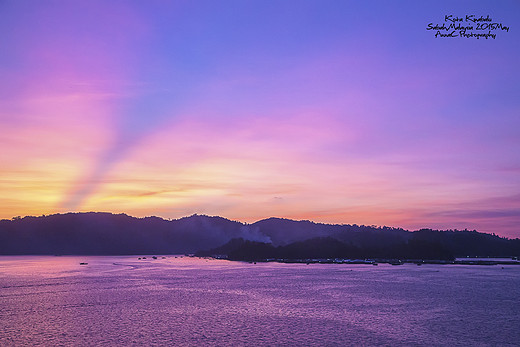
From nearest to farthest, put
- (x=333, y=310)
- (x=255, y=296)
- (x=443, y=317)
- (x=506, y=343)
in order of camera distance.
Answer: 1. (x=506, y=343)
2. (x=443, y=317)
3. (x=333, y=310)
4. (x=255, y=296)

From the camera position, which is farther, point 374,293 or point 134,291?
point 134,291

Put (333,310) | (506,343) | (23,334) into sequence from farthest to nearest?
1. (333,310)
2. (23,334)
3. (506,343)

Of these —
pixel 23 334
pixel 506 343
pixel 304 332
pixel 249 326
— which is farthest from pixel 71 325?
pixel 506 343

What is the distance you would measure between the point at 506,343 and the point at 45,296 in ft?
241

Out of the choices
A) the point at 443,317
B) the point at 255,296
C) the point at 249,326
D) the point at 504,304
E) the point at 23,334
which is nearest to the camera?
the point at 23,334

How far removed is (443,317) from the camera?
55062mm

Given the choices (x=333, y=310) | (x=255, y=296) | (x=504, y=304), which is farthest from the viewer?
(x=255, y=296)

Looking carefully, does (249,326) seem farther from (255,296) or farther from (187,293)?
(187,293)

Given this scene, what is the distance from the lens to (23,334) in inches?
1788

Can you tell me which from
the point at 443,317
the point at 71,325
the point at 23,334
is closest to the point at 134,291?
the point at 71,325

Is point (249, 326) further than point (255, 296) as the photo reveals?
No

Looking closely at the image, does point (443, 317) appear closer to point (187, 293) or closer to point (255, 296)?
point (255, 296)

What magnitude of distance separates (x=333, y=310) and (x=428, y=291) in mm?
34373

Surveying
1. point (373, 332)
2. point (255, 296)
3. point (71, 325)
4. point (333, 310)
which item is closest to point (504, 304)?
point (333, 310)
